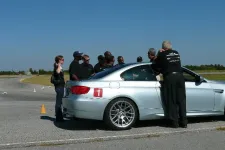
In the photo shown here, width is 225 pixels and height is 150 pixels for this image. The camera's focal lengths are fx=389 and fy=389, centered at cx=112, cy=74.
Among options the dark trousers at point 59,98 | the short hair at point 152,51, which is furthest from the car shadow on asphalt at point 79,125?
the short hair at point 152,51

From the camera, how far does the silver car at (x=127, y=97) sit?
776 centimetres

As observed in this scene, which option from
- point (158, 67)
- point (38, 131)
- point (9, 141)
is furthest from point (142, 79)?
point (9, 141)

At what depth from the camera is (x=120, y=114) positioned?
309 inches

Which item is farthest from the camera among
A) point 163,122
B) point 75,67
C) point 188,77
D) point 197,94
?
point 75,67

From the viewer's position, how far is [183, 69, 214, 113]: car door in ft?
27.6

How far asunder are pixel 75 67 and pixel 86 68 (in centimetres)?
41

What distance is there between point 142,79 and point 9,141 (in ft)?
9.83

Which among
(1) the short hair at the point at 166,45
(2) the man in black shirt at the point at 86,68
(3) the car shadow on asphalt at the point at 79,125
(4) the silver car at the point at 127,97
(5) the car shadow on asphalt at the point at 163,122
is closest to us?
(4) the silver car at the point at 127,97

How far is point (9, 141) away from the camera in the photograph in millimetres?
6867

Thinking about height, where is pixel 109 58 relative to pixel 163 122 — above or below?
above

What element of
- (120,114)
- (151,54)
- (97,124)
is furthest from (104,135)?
(151,54)

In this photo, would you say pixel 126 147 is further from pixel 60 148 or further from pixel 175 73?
pixel 175 73

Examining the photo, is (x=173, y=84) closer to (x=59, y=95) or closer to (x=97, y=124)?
(x=97, y=124)

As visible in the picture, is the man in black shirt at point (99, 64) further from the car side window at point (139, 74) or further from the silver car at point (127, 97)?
the car side window at point (139, 74)
